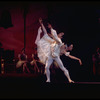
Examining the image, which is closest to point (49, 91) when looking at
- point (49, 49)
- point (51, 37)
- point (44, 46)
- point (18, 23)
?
point (49, 49)

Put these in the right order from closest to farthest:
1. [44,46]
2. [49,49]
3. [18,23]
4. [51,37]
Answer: [49,49] < [44,46] < [51,37] < [18,23]

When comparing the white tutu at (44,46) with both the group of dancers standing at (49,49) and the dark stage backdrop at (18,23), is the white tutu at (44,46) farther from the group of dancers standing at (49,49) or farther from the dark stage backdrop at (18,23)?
the dark stage backdrop at (18,23)

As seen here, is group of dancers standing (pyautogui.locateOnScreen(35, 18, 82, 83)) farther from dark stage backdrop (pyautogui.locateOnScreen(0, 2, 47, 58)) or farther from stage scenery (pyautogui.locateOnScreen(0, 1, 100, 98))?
dark stage backdrop (pyautogui.locateOnScreen(0, 2, 47, 58))

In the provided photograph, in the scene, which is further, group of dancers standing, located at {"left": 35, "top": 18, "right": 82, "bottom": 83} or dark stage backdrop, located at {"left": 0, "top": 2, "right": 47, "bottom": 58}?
dark stage backdrop, located at {"left": 0, "top": 2, "right": 47, "bottom": 58}

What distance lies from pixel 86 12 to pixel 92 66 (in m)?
2.58

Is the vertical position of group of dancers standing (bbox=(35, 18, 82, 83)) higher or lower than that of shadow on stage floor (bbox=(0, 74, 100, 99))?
higher

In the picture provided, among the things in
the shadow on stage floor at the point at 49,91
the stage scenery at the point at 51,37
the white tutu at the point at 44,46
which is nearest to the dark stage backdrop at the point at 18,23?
the stage scenery at the point at 51,37

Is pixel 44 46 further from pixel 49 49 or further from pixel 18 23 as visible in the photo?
pixel 18 23

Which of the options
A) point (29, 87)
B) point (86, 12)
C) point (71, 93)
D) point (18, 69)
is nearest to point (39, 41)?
point (29, 87)

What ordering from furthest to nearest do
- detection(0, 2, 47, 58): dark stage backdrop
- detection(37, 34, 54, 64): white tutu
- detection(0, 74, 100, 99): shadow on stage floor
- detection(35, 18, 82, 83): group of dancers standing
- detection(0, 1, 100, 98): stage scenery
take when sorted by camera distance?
detection(0, 2, 47, 58): dark stage backdrop → detection(0, 1, 100, 98): stage scenery → detection(37, 34, 54, 64): white tutu → detection(35, 18, 82, 83): group of dancers standing → detection(0, 74, 100, 99): shadow on stage floor

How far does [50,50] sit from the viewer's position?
22.8ft

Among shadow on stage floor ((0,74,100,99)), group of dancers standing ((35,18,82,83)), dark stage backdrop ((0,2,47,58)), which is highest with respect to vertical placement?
dark stage backdrop ((0,2,47,58))

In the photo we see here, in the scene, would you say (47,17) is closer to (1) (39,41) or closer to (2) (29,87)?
(1) (39,41)

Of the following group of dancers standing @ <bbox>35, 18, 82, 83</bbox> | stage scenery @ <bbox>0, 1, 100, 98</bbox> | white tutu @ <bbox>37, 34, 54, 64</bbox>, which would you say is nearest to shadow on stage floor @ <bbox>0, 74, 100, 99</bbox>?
group of dancers standing @ <bbox>35, 18, 82, 83</bbox>
